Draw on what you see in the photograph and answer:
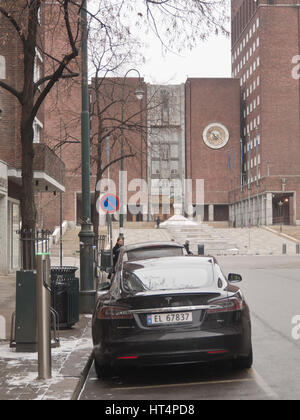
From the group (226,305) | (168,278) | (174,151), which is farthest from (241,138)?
(226,305)

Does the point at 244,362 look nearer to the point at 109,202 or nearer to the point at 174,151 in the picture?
the point at 109,202

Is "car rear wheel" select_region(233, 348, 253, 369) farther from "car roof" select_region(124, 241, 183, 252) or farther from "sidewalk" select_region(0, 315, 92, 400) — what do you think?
"car roof" select_region(124, 241, 183, 252)

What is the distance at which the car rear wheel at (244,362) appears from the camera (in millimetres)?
6717

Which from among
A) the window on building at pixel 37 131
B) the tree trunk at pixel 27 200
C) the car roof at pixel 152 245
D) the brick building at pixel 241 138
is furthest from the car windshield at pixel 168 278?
the brick building at pixel 241 138

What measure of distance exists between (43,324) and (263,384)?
7.45 feet

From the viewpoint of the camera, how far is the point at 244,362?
6750 millimetres

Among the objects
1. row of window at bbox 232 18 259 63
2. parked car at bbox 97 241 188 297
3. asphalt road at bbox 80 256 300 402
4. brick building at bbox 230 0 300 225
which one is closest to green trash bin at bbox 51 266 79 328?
asphalt road at bbox 80 256 300 402

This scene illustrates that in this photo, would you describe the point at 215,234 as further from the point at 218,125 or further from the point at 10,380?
the point at 10,380

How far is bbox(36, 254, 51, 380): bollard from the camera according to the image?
20.5 feet

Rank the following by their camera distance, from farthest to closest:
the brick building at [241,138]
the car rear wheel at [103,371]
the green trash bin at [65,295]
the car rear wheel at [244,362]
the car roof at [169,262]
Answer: the brick building at [241,138]
the green trash bin at [65,295]
the car roof at [169,262]
the car rear wheel at [244,362]
the car rear wheel at [103,371]

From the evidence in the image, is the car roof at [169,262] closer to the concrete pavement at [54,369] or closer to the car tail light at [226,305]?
the car tail light at [226,305]

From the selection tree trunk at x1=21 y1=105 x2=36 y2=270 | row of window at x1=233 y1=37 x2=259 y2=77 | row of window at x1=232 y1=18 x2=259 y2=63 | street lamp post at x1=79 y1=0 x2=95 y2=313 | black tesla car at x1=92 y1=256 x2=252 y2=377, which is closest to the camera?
black tesla car at x1=92 y1=256 x2=252 y2=377

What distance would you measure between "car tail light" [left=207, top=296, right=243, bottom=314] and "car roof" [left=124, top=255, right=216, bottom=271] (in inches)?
31.9

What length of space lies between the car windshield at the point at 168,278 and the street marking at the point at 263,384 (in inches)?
42.0
